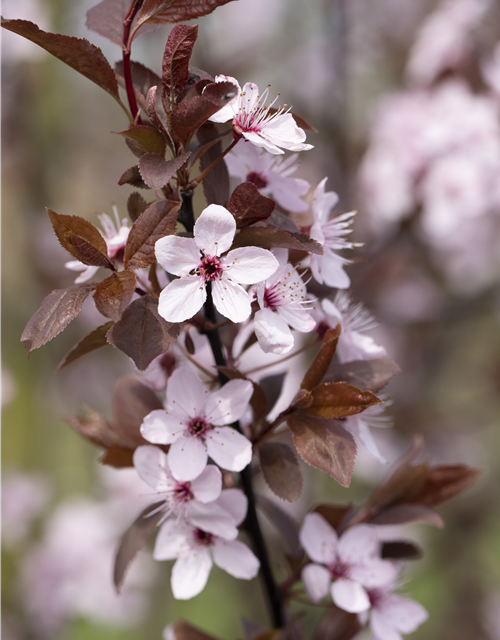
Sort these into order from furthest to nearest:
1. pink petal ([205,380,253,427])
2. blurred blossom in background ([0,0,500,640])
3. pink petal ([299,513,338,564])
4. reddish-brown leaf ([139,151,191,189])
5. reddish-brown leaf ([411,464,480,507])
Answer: blurred blossom in background ([0,0,500,640]), reddish-brown leaf ([411,464,480,507]), pink petal ([299,513,338,564]), pink petal ([205,380,253,427]), reddish-brown leaf ([139,151,191,189])

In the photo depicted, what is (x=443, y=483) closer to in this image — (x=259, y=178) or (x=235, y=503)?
(x=235, y=503)

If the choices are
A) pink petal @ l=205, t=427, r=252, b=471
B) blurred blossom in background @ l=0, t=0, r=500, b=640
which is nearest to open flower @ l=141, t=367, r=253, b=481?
pink petal @ l=205, t=427, r=252, b=471

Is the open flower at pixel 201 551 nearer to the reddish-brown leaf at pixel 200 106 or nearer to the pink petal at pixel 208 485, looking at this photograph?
the pink petal at pixel 208 485

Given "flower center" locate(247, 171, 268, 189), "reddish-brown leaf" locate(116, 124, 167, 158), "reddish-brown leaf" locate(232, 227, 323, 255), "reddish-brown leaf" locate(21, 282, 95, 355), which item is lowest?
"reddish-brown leaf" locate(21, 282, 95, 355)

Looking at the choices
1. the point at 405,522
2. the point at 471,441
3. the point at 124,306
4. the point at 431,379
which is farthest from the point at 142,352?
the point at 471,441

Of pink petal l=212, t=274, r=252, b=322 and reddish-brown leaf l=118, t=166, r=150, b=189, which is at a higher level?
reddish-brown leaf l=118, t=166, r=150, b=189

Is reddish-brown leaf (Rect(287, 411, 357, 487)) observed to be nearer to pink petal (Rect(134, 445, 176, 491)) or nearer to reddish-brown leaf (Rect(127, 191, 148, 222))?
pink petal (Rect(134, 445, 176, 491))
